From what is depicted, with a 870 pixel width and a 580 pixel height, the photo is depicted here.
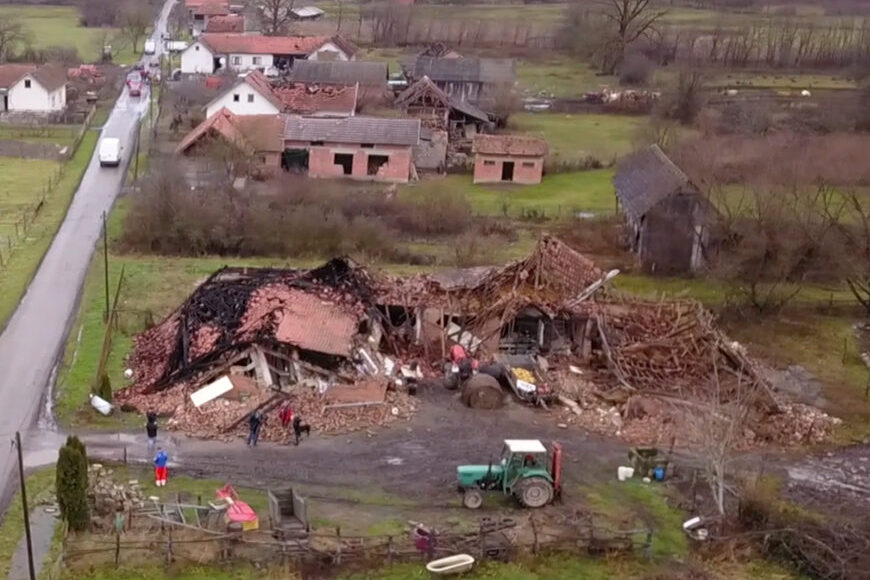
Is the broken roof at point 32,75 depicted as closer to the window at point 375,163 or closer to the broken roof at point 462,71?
the broken roof at point 462,71

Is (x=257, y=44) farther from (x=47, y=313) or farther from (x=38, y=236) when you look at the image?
(x=47, y=313)

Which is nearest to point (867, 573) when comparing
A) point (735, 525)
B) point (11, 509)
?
point (735, 525)

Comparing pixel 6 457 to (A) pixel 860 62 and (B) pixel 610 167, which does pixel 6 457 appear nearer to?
(B) pixel 610 167

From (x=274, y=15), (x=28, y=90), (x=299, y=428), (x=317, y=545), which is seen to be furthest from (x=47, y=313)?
(x=274, y=15)

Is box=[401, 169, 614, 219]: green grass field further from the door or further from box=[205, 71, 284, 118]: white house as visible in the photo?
box=[205, 71, 284, 118]: white house

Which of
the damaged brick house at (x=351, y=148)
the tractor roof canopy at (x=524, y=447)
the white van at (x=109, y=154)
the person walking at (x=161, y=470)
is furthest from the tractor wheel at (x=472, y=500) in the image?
the white van at (x=109, y=154)

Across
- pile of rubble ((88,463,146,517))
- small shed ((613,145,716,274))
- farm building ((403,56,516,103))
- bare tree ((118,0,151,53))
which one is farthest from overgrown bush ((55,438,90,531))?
bare tree ((118,0,151,53))
